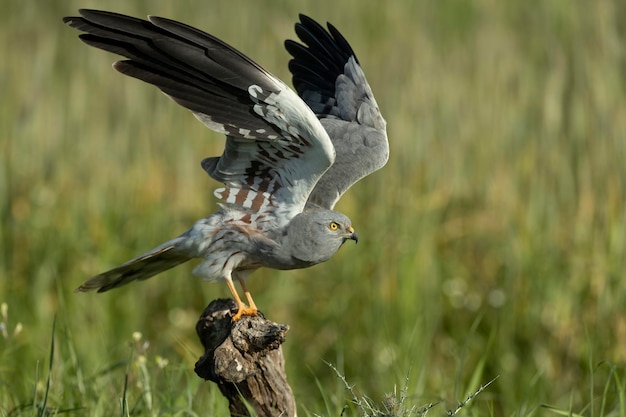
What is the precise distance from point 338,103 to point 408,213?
1.71 m

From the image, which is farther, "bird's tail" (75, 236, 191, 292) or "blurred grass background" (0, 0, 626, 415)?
"blurred grass background" (0, 0, 626, 415)

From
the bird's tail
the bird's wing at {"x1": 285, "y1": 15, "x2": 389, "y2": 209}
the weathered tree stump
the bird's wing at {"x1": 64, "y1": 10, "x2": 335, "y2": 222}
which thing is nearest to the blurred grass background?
the bird's tail

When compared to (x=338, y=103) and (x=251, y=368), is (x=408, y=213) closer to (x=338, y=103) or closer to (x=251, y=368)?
(x=338, y=103)

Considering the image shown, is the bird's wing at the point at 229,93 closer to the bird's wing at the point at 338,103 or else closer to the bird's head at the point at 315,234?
the bird's head at the point at 315,234

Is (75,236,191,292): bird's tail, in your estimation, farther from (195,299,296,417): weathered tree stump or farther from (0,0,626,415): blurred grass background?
(0,0,626,415): blurred grass background

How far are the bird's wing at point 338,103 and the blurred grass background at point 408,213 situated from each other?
4.86 ft

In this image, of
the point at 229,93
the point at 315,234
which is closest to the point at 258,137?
the point at 229,93

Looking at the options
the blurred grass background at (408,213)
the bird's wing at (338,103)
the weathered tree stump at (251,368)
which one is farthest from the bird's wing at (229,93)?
the blurred grass background at (408,213)

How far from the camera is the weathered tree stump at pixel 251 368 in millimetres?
3262

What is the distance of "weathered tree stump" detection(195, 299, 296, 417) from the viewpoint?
10.7 feet

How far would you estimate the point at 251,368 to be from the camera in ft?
10.9

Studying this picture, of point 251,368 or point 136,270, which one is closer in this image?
point 251,368

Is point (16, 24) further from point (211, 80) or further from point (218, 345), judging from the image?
point (218, 345)

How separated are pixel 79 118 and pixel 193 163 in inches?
38.4
